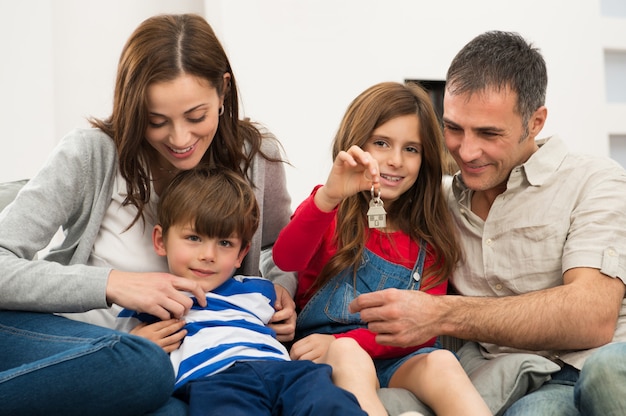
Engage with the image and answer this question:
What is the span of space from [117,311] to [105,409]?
1.58 ft

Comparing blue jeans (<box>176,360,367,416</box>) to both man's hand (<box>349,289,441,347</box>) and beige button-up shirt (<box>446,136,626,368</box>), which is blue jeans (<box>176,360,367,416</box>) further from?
beige button-up shirt (<box>446,136,626,368</box>)

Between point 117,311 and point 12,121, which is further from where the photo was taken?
point 12,121

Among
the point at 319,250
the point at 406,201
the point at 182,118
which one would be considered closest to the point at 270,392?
the point at 319,250

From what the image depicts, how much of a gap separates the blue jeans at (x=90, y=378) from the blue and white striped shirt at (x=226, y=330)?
13 centimetres

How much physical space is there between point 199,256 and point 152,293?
0.17m

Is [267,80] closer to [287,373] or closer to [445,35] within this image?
[445,35]

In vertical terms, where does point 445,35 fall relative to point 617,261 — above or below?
above

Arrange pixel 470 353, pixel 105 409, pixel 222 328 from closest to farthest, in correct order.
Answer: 1. pixel 105 409
2. pixel 222 328
3. pixel 470 353

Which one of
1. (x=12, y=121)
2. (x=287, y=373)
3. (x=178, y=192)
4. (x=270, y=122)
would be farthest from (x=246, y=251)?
(x=12, y=121)

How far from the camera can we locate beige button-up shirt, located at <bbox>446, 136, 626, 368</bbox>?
5.88 ft

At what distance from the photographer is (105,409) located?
53.6 inches

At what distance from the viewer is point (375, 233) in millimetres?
2049

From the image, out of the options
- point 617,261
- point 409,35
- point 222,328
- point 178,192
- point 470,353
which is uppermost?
point 409,35

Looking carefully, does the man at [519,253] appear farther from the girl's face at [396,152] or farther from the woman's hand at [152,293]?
the woman's hand at [152,293]
